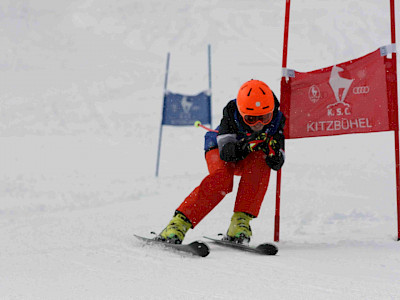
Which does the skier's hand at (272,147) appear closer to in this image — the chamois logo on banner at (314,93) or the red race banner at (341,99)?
the red race banner at (341,99)

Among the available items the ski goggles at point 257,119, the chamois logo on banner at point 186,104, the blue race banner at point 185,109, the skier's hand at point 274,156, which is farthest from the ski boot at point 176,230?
the chamois logo on banner at point 186,104

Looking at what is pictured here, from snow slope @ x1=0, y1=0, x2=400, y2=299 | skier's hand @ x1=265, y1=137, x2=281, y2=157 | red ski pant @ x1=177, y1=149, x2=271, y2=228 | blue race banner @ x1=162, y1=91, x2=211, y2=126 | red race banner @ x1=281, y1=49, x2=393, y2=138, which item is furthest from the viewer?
blue race banner @ x1=162, y1=91, x2=211, y2=126

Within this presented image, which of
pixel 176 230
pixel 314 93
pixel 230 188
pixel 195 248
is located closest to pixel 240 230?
pixel 230 188

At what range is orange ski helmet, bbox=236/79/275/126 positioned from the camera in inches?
117

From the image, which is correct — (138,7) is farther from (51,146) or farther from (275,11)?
(51,146)

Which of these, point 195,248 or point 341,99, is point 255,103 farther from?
point 195,248

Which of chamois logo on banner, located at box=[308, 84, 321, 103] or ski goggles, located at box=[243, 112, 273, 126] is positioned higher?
chamois logo on banner, located at box=[308, 84, 321, 103]

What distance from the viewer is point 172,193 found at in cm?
614

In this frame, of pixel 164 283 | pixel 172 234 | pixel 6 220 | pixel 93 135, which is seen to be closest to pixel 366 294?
pixel 164 283

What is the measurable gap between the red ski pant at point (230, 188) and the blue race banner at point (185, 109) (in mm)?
5538

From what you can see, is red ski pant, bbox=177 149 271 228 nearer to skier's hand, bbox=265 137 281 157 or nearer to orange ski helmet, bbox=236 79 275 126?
skier's hand, bbox=265 137 281 157

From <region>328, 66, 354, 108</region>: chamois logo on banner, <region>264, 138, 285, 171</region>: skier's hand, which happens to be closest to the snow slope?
<region>264, 138, 285, 171</region>: skier's hand

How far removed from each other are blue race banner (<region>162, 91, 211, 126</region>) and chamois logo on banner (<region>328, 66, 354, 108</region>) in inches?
213

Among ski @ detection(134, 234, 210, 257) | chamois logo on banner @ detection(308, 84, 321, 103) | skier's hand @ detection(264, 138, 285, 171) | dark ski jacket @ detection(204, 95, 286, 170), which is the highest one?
chamois logo on banner @ detection(308, 84, 321, 103)
